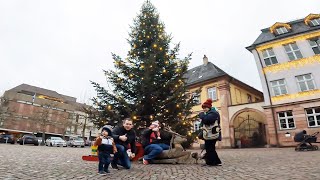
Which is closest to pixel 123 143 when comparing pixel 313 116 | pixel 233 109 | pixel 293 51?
pixel 313 116

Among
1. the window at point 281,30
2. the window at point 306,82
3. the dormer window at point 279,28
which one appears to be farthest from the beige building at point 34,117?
the window at point 306,82

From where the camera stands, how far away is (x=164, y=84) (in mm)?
10641

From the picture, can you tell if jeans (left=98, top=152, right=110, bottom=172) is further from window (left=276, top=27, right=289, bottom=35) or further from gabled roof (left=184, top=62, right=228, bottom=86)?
window (left=276, top=27, right=289, bottom=35)

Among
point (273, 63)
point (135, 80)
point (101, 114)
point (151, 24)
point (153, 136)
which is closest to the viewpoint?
point (153, 136)

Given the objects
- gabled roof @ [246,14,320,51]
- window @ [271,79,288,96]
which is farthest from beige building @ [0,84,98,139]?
window @ [271,79,288,96]

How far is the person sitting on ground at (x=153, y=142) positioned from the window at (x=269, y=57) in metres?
18.9

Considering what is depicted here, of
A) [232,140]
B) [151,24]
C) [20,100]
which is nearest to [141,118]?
[151,24]

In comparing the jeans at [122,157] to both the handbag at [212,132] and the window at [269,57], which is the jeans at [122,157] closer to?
the handbag at [212,132]

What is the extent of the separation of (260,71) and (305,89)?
4.26 metres

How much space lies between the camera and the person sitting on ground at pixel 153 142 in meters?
7.99

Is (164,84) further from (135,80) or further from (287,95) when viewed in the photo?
Result: (287,95)

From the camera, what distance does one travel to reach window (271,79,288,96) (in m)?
22.8

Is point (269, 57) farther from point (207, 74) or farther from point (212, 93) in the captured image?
point (207, 74)

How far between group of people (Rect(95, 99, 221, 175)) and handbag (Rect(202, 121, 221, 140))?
106 mm
